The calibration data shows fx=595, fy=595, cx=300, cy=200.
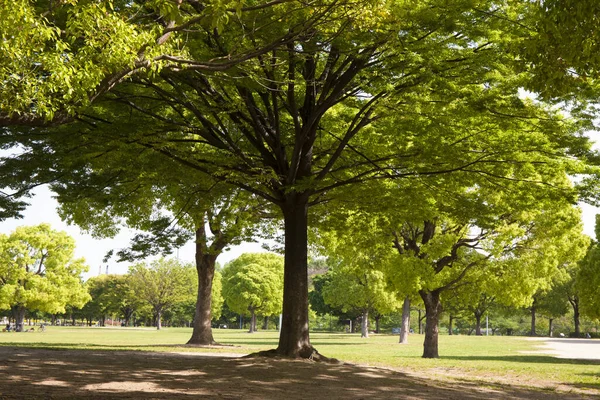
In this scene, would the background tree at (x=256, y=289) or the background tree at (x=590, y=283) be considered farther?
the background tree at (x=256, y=289)

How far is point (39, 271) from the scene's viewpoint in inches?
2144

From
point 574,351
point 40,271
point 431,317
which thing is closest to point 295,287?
point 431,317

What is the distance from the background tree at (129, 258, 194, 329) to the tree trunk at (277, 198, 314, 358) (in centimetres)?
6440

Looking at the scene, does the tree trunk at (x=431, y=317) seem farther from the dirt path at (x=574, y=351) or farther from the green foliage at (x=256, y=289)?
the green foliage at (x=256, y=289)

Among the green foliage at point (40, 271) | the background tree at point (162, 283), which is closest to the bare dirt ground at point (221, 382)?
the green foliage at point (40, 271)

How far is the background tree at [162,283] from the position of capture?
257ft

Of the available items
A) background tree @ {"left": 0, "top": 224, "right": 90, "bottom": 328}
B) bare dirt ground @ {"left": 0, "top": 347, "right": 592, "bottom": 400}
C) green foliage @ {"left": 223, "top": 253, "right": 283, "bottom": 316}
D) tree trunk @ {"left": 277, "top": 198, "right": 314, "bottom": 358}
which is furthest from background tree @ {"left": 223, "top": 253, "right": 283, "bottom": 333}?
bare dirt ground @ {"left": 0, "top": 347, "right": 592, "bottom": 400}

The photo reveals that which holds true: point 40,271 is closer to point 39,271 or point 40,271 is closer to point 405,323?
point 39,271

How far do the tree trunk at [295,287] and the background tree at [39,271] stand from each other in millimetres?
41993

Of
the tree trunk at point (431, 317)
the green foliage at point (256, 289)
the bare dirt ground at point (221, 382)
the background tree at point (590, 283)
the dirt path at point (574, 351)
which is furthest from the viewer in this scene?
the green foliage at point (256, 289)

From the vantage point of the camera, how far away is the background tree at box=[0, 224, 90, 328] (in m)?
51.5

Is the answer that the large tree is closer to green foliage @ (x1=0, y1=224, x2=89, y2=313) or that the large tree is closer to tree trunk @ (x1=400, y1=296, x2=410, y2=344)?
tree trunk @ (x1=400, y1=296, x2=410, y2=344)

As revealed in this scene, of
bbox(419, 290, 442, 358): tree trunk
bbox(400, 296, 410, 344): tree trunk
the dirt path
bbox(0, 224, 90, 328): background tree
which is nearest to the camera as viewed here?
bbox(419, 290, 442, 358): tree trunk

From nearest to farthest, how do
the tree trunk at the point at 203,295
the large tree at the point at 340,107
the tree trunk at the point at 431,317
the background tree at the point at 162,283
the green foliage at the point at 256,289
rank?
the large tree at the point at 340,107
the tree trunk at the point at 431,317
the tree trunk at the point at 203,295
the green foliage at the point at 256,289
the background tree at the point at 162,283
